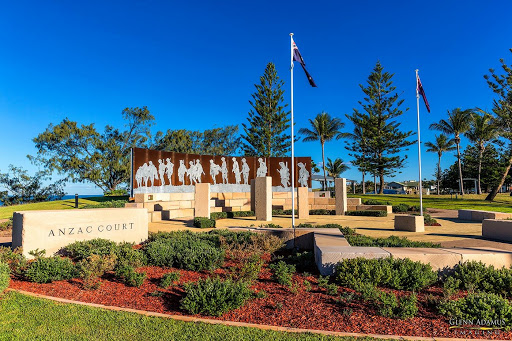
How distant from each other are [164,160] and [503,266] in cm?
1688

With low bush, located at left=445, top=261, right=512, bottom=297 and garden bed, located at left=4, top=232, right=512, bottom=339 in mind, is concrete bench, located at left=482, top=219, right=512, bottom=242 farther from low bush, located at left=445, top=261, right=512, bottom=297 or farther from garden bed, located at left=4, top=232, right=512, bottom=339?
garden bed, located at left=4, top=232, right=512, bottom=339

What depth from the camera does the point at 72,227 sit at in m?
7.64

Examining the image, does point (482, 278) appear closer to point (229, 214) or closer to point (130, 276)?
point (130, 276)

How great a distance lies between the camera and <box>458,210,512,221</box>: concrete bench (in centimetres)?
1254

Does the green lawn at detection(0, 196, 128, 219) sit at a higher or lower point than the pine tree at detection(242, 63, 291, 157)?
lower

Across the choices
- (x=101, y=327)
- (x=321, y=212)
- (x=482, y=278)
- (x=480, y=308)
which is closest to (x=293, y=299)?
(x=480, y=308)

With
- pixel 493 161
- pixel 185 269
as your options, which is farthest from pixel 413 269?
pixel 493 161

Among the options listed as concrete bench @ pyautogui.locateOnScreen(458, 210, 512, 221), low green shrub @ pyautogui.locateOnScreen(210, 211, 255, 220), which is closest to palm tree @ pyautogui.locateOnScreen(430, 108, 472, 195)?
concrete bench @ pyautogui.locateOnScreen(458, 210, 512, 221)

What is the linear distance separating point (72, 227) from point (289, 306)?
5.90m

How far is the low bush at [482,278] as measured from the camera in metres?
4.77

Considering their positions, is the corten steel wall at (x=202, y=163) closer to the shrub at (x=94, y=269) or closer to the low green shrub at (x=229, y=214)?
the low green shrub at (x=229, y=214)

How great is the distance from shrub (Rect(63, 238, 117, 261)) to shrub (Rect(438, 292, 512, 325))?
5973 millimetres

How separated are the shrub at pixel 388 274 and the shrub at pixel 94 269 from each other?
418 cm

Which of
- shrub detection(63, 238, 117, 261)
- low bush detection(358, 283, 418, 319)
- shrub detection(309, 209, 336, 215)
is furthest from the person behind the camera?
shrub detection(309, 209, 336, 215)
